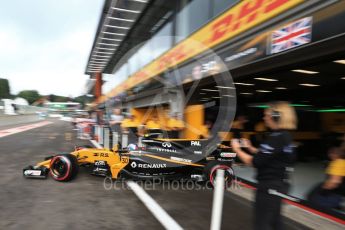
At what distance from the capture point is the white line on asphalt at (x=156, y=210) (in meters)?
4.36

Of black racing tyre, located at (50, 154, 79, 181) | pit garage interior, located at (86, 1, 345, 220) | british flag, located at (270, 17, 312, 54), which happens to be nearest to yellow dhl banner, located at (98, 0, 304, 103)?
pit garage interior, located at (86, 1, 345, 220)

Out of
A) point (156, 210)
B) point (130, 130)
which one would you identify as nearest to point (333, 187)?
point (156, 210)

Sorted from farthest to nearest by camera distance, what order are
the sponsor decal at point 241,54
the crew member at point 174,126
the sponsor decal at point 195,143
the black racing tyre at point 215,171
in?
the crew member at point 174,126
the sponsor decal at point 195,143
the sponsor decal at point 241,54
the black racing tyre at point 215,171

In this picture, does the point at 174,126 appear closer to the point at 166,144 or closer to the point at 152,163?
the point at 166,144

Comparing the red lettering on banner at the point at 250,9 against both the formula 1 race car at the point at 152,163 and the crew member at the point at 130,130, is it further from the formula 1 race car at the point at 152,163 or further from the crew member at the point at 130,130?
the crew member at the point at 130,130

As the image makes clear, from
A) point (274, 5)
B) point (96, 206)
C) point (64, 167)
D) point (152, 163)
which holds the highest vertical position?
point (274, 5)

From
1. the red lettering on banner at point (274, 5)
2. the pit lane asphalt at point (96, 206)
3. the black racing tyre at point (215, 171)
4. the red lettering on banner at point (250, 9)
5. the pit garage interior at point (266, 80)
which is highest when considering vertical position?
the red lettering on banner at point (250, 9)

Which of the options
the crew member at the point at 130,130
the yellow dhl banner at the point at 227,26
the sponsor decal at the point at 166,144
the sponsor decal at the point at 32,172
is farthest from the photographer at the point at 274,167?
the crew member at the point at 130,130

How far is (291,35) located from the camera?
570 centimetres

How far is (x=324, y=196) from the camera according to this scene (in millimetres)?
5156

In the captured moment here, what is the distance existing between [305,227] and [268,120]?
2.10m

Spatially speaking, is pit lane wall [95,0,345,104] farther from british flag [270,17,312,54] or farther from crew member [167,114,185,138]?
crew member [167,114,185,138]

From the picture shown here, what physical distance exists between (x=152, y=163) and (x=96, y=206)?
1.86 m

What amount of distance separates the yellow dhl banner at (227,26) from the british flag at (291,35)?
35cm
